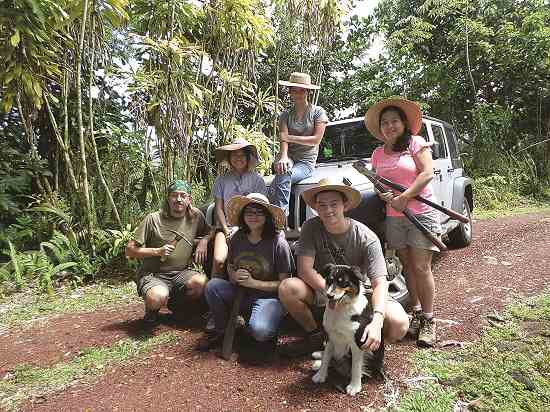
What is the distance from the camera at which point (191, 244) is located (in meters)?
4.01

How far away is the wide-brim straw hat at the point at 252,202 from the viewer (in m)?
3.32

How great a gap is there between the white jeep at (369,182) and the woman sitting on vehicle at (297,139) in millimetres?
164

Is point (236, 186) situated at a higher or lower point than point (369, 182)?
higher

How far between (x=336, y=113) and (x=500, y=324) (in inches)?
455

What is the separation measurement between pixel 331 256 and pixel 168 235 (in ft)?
5.67

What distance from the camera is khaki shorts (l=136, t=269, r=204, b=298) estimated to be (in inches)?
152

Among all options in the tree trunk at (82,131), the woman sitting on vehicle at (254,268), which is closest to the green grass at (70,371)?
the woman sitting on vehicle at (254,268)

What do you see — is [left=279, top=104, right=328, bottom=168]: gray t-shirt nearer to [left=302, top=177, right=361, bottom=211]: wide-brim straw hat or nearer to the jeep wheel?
[left=302, top=177, right=361, bottom=211]: wide-brim straw hat

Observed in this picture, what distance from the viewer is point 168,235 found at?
397 cm

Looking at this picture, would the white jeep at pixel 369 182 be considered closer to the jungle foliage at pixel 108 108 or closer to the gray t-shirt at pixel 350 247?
the gray t-shirt at pixel 350 247

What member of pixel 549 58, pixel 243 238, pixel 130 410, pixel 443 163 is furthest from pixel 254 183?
pixel 549 58

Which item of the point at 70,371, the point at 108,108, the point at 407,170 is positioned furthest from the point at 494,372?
the point at 108,108

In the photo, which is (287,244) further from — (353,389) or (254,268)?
(353,389)

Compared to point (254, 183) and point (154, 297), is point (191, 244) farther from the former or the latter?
point (254, 183)
